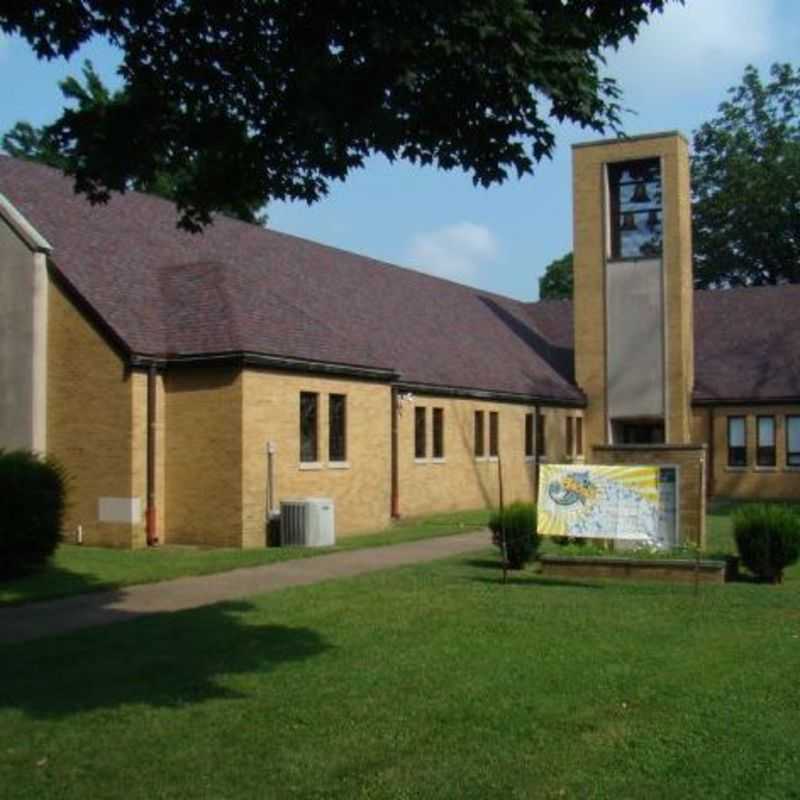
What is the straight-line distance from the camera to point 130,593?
49.4 ft

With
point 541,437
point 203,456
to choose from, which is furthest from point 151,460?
point 541,437

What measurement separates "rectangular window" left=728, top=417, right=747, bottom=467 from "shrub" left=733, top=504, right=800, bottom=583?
24058 mm

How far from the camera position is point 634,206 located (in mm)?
39156

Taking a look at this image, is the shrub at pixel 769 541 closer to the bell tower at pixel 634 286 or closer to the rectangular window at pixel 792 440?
the bell tower at pixel 634 286

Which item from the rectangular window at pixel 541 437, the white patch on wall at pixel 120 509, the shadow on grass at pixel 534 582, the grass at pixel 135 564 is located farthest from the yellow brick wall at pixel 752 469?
the shadow on grass at pixel 534 582

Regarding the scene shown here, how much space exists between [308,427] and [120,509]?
4.10m

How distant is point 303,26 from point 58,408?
15229mm

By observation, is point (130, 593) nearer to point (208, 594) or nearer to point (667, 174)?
point (208, 594)

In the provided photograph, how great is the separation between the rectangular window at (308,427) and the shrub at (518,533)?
6312 mm

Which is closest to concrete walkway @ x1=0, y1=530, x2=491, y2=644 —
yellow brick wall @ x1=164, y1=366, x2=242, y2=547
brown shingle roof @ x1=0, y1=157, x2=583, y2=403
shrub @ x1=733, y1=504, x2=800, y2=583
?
yellow brick wall @ x1=164, y1=366, x2=242, y2=547

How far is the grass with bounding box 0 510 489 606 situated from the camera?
1551 centimetres

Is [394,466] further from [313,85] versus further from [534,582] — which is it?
[313,85]

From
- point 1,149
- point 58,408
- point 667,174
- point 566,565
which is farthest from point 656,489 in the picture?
point 1,149

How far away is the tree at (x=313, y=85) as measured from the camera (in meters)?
7.80
